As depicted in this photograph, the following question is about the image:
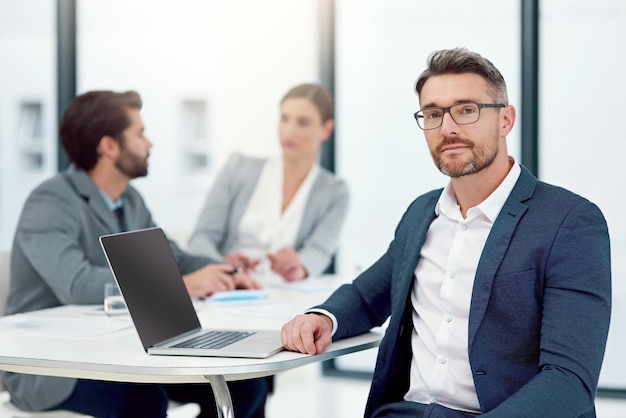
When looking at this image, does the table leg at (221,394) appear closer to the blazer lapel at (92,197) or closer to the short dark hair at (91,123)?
the blazer lapel at (92,197)

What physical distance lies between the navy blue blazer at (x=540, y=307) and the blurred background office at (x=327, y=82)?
3032 millimetres

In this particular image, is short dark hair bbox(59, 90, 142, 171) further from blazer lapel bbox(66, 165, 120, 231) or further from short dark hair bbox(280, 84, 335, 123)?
short dark hair bbox(280, 84, 335, 123)

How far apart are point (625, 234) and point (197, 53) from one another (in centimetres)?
293

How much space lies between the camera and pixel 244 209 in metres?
4.18

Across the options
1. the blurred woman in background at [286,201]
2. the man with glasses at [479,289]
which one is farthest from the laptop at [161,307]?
the blurred woman in background at [286,201]

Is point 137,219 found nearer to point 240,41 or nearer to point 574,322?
point 574,322

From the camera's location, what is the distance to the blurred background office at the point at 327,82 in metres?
4.73

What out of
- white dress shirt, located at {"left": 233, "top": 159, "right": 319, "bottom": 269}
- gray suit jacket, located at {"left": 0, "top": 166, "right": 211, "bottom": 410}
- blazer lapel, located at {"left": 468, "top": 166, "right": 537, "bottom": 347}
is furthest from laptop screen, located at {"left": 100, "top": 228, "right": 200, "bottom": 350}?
white dress shirt, located at {"left": 233, "top": 159, "right": 319, "bottom": 269}

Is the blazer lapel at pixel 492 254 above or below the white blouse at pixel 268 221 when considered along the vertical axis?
above

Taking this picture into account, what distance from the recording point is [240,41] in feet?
18.1

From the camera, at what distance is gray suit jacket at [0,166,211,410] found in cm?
253

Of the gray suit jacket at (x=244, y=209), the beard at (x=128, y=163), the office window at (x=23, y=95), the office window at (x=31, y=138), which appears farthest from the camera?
the office window at (x=31, y=138)

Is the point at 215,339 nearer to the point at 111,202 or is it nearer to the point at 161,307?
the point at 161,307

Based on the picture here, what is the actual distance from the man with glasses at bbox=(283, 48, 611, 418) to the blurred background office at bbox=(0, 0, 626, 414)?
2.89 metres
